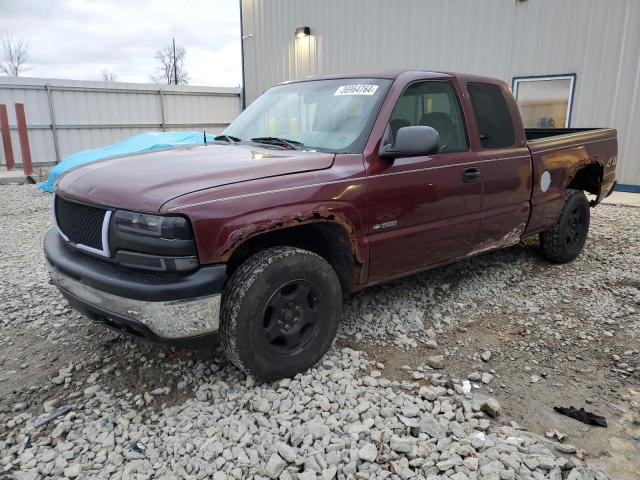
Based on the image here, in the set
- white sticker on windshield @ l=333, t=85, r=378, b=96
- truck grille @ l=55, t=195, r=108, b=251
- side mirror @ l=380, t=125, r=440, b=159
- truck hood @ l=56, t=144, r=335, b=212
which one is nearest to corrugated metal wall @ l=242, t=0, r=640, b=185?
white sticker on windshield @ l=333, t=85, r=378, b=96

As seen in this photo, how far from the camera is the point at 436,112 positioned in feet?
12.7

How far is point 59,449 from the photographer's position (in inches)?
97.8

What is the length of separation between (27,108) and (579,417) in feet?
51.2

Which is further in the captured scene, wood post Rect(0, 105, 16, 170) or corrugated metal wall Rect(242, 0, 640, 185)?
wood post Rect(0, 105, 16, 170)

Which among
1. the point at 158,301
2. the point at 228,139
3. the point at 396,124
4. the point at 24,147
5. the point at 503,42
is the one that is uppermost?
the point at 503,42

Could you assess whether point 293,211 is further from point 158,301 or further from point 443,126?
point 443,126

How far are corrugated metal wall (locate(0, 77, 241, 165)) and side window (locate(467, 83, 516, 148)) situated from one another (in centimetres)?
1382

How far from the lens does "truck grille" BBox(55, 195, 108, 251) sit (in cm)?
277

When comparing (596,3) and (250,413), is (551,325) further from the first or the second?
(596,3)

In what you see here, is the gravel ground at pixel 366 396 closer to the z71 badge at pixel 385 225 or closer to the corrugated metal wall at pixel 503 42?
the z71 badge at pixel 385 225

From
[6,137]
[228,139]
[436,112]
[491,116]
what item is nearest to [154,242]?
[228,139]

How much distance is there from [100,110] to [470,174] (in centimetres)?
1458

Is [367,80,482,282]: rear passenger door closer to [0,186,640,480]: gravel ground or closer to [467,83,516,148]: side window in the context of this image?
[467,83,516,148]: side window

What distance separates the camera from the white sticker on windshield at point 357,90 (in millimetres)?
3555
